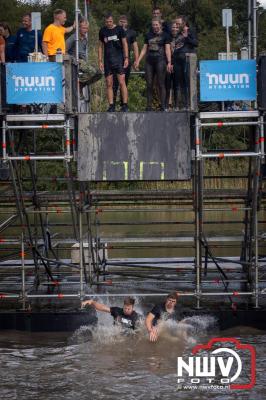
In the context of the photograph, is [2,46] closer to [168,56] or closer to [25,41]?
[25,41]

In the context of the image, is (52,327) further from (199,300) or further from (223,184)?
(223,184)

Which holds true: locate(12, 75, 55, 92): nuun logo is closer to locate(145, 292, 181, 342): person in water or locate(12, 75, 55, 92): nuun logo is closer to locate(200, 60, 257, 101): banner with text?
locate(200, 60, 257, 101): banner with text

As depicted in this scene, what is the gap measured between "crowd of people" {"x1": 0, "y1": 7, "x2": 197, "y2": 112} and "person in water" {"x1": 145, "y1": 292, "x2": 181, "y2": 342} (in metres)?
3.44

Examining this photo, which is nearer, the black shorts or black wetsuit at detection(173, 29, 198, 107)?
black wetsuit at detection(173, 29, 198, 107)

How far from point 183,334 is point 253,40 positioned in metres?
5.17

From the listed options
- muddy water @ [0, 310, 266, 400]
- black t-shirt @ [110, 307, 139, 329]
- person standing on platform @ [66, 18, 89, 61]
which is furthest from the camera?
person standing on platform @ [66, 18, 89, 61]

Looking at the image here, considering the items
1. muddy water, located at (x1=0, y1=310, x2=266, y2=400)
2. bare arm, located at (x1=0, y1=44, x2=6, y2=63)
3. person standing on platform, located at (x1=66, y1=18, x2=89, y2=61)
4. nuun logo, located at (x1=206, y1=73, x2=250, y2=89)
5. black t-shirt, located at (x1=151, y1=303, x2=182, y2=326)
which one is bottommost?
muddy water, located at (x1=0, y1=310, x2=266, y2=400)

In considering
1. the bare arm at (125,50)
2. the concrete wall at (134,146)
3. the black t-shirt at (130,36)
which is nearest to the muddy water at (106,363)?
the concrete wall at (134,146)

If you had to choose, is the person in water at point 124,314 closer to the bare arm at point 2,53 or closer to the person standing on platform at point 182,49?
the person standing on platform at point 182,49

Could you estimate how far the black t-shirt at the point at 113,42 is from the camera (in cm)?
1786

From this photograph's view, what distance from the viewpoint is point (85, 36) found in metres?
18.7

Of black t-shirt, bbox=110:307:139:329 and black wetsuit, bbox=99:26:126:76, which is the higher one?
black wetsuit, bbox=99:26:126:76

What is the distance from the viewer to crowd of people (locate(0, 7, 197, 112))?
57.9 feet

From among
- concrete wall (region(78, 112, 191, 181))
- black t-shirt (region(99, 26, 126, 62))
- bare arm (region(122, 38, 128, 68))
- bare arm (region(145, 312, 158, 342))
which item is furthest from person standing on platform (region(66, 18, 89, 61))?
bare arm (region(145, 312, 158, 342))
